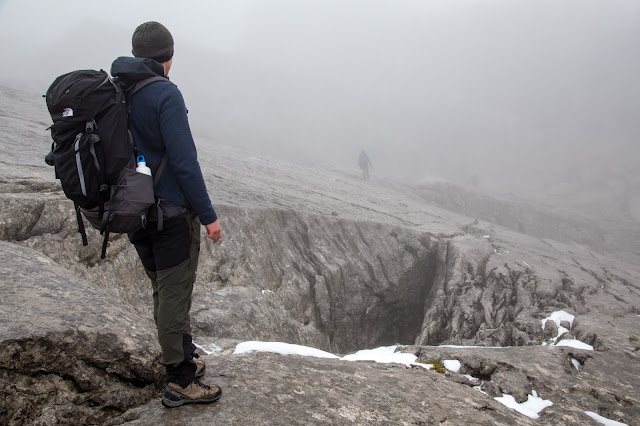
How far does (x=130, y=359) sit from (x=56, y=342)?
90cm

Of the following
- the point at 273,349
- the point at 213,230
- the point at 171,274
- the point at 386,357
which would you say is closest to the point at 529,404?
the point at 386,357

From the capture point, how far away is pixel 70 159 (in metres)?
4.03

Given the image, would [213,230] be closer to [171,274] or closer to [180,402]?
[171,274]

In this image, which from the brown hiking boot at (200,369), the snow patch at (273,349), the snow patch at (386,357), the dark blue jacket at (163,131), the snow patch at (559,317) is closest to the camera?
the dark blue jacket at (163,131)

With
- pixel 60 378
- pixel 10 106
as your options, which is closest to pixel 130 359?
pixel 60 378

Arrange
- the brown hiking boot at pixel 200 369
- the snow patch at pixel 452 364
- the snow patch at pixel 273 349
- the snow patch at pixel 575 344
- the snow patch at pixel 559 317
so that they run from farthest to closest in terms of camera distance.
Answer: the snow patch at pixel 559 317 → the snow patch at pixel 575 344 → the snow patch at pixel 452 364 → the snow patch at pixel 273 349 → the brown hiking boot at pixel 200 369

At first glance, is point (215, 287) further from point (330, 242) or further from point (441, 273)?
point (441, 273)

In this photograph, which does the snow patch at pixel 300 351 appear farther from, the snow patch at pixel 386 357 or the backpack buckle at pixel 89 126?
the backpack buckle at pixel 89 126

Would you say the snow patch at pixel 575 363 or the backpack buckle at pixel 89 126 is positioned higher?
the backpack buckle at pixel 89 126

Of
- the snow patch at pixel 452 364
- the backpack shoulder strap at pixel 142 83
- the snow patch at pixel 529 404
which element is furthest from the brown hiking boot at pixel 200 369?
the snow patch at pixel 452 364

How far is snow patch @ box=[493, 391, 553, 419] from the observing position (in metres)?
7.43

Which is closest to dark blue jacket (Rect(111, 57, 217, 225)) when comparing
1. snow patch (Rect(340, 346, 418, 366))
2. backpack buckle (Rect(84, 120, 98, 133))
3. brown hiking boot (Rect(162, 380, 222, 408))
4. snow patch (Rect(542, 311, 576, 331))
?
backpack buckle (Rect(84, 120, 98, 133))

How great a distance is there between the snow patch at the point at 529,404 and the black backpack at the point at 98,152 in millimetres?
7097

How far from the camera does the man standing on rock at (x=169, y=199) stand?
4516 millimetres
